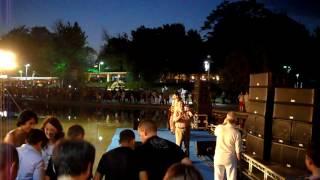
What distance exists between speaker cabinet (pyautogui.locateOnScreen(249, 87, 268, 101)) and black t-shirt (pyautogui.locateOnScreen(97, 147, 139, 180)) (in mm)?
7385

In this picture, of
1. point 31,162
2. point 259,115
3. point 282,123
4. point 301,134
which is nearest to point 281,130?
point 282,123

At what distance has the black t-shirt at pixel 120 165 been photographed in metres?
5.38

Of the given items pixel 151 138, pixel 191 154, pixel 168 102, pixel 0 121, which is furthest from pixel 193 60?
pixel 151 138

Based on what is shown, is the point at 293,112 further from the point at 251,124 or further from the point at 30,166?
the point at 30,166

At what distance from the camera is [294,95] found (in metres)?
10.8

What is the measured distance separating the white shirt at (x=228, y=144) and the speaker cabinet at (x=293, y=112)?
7.98 ft

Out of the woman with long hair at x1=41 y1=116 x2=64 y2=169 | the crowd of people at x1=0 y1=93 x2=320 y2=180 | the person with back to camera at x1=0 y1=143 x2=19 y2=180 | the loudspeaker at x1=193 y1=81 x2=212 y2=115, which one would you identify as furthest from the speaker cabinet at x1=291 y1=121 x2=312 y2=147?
the loudspeaker at x1=193 y1=81 x2=212 y2=115

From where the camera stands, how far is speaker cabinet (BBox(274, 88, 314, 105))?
10.2m

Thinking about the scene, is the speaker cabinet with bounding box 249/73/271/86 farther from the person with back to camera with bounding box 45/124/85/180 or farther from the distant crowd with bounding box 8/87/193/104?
the distant crowd with bounding box 8/87/193/104

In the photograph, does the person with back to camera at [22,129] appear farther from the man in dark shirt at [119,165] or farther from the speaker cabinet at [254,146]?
the speaker cabinet at [254,146]

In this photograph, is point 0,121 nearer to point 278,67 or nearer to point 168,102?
point 168,102

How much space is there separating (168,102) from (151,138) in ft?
129

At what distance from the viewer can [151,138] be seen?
565 centimetres

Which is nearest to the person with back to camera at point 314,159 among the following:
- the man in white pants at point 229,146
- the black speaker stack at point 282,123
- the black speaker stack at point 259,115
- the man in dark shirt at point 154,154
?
the man in dark shirt at point 154,154
